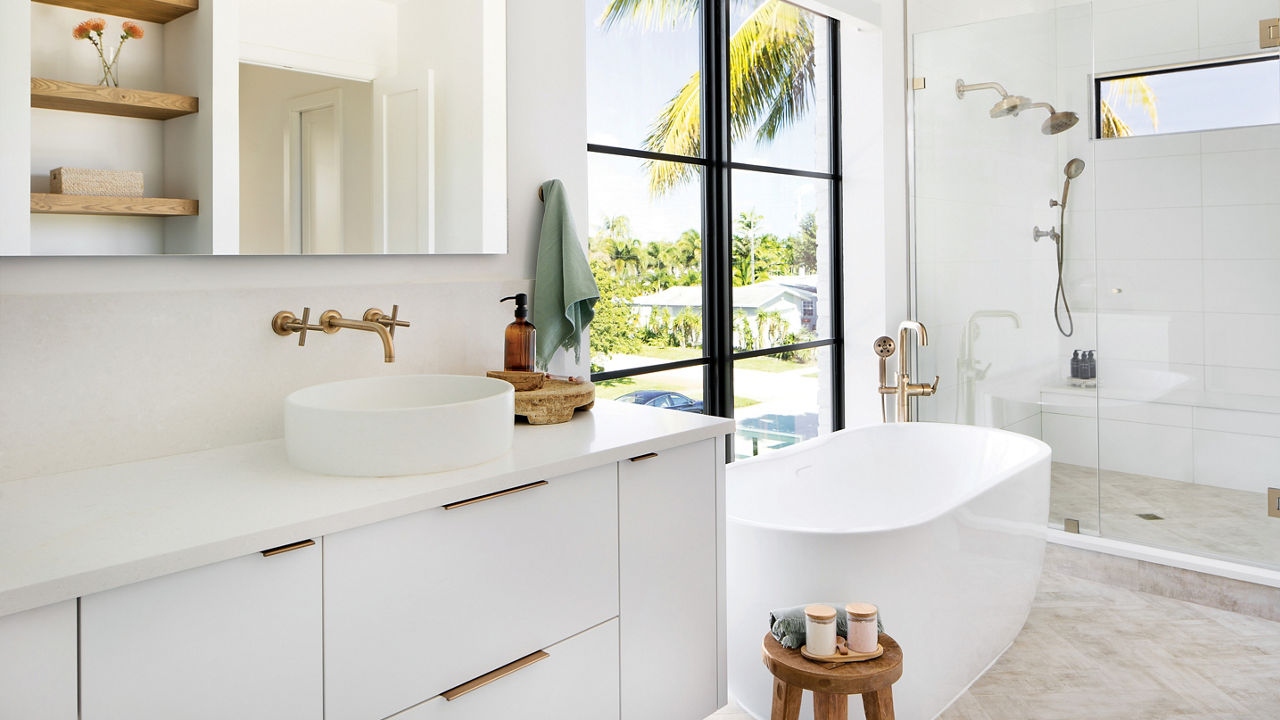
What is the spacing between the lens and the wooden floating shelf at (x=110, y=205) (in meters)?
1.31

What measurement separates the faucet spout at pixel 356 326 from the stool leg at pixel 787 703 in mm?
1046

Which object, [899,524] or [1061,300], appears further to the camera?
[1061,300]

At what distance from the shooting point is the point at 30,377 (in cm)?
132

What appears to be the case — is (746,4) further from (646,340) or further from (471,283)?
(471,283)

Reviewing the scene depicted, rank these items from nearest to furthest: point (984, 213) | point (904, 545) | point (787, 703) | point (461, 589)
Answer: point (461, 589) → point (787, 703) → point (904, 545) → point (984, 213)

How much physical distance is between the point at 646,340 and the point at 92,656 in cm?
197

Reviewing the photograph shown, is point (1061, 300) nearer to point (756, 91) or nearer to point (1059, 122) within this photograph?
point (1059, 122)

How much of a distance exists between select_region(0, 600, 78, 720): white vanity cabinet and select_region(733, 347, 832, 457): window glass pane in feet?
7.86

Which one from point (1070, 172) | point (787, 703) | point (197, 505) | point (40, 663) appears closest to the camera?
point (40, 663)

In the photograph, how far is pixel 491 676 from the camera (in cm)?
135

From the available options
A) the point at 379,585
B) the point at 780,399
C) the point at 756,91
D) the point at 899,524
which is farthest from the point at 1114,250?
the point at 379,585

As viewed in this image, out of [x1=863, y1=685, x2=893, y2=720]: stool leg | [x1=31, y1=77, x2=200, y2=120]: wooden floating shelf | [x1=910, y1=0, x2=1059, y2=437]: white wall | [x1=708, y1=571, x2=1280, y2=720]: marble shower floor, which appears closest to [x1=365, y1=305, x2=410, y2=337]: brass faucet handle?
[x1=31, y1=77, x2=200, y2=120]: wooden floating shelf

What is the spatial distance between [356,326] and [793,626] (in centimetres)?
108

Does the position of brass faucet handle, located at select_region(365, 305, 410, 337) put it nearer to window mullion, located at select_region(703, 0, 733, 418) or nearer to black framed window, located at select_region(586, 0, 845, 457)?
black framed window, located at select_region(586, 0, 845, 457)
